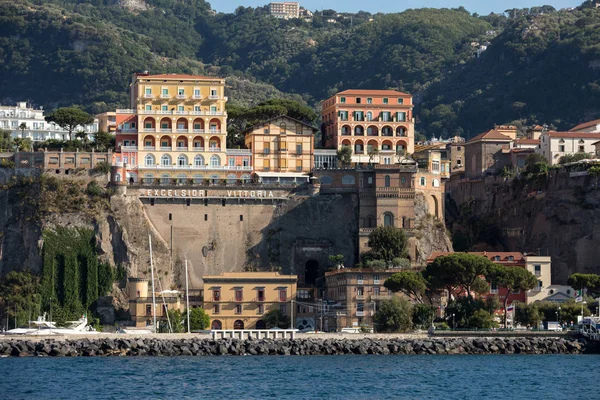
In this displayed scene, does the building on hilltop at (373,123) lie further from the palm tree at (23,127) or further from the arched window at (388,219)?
the palm tree at (23,127)

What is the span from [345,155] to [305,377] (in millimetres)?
42370

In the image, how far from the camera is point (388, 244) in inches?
4328

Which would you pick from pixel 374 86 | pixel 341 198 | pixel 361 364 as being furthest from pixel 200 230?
pixel 374 86

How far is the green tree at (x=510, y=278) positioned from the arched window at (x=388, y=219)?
11023 millimetres

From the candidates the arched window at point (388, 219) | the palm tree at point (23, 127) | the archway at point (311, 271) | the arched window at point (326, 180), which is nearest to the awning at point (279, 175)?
the arched window at point (326, 180)

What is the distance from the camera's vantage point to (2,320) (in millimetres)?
106250

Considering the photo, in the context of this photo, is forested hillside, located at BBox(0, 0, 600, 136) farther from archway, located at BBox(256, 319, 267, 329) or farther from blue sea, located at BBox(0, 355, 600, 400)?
blue sea, located at BBox(0, 355, 600, 400)

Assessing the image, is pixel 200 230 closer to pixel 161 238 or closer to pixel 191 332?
pixel 161 238

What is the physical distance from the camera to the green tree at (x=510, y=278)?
103m

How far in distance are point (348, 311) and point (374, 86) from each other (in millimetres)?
93573

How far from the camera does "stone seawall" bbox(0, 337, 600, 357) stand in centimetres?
9206

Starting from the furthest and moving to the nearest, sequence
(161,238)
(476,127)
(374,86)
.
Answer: (374,86), (476,127), (161,238)

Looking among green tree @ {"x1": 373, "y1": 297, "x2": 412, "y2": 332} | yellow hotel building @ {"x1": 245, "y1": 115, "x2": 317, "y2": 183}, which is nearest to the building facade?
green tree @ {"x1": 373, "y1": 297, "x2": 412, "y2": 332}

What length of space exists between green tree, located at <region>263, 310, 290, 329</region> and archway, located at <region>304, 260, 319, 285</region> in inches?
285
